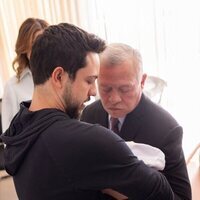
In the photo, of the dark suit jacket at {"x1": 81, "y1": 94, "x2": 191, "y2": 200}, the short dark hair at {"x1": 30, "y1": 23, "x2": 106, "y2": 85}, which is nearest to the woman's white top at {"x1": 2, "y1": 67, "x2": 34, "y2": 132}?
the dark suit jacket at {"x1": 81, "y1": 94, "x2": 191, "y2": 200}

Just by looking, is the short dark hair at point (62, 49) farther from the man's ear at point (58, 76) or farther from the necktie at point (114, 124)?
the necktie at point (114, 124)

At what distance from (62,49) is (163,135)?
54 centimetres

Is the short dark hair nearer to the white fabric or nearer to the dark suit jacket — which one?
the white fabric

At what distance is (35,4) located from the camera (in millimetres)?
3146

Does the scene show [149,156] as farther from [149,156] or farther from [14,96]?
[14,96]

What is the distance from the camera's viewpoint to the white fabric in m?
0.91

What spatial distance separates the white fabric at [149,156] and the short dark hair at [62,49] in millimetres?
320

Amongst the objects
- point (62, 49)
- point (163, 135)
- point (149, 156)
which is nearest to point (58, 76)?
point (62, 49)

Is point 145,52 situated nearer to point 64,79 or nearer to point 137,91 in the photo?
point 137,91

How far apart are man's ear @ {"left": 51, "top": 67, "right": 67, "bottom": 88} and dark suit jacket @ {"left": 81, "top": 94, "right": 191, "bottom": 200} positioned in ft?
1.58

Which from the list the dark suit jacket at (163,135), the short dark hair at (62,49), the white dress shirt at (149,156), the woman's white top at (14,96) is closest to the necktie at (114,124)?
the dark suit jacket at (163,135)

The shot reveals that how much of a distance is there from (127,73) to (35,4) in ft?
7.50

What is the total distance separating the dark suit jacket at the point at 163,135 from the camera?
3.58ft

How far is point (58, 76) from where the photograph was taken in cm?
82
